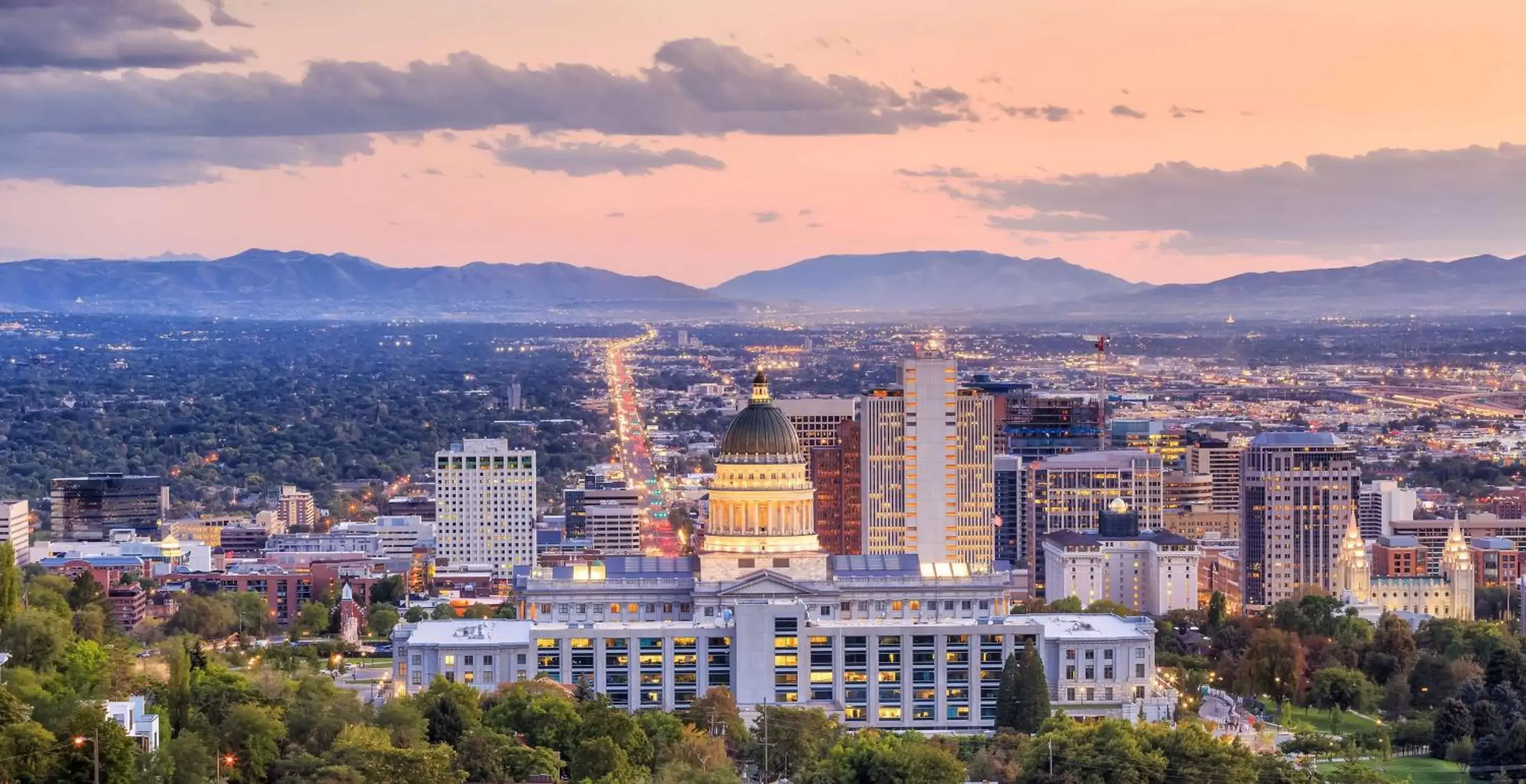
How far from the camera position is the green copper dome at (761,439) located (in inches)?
4621

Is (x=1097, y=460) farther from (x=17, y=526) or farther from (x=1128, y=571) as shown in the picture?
(x=17, y=526)

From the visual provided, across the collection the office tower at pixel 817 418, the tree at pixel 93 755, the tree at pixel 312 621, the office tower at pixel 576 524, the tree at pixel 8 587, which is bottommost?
the office tower at pixel 576 524

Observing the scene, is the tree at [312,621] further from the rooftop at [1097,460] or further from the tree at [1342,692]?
the rooftop at [1097,460]

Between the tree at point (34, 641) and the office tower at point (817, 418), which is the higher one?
the office tower at point (817, 418)

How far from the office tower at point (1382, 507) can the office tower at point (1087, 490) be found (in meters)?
12.2

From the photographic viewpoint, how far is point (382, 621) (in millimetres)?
134125

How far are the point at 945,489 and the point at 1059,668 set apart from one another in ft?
161

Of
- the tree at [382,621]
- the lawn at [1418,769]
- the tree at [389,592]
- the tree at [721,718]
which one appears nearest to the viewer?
the lawn at [1418,769]

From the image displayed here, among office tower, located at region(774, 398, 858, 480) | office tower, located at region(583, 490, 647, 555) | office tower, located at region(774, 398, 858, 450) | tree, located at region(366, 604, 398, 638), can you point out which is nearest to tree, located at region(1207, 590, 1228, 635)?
office tower, located at region(774, 398, 858, 480)

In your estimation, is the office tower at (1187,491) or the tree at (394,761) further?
the office tower at (1187,491)

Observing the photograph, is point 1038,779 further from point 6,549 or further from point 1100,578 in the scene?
point 1100,578

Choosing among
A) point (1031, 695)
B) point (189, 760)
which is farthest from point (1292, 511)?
point (189, 760)

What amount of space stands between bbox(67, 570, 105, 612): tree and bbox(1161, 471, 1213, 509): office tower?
82908mm

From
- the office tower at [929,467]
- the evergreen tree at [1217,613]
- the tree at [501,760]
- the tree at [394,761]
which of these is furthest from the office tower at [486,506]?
the tree at [394,761]
